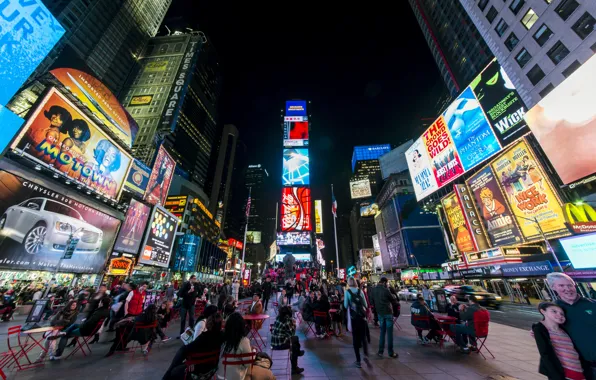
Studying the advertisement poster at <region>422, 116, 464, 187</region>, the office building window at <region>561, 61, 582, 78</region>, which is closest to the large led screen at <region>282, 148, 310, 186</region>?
the advertisement poster at <region>422, 116, 464, 187</region>

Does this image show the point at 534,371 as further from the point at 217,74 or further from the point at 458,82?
the point at 217,74

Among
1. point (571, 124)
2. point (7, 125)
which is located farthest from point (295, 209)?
point (7, 125)

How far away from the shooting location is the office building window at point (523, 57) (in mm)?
26969

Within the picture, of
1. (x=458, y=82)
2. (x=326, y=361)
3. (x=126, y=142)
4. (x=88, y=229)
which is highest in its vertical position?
(x=458, y=82)

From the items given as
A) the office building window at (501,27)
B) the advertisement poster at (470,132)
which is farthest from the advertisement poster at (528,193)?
the office building window at (501,27)

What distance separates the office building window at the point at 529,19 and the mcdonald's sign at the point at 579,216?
22.2 meters

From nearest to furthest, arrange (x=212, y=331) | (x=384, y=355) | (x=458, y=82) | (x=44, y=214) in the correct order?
(x=212, y=331) < (x=384, y=355) < (x=44, y=214) < (x=458, y=82)

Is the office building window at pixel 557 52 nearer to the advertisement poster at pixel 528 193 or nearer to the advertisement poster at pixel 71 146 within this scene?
the advertisement poster at pixel 528 193

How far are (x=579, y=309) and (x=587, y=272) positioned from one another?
27.1m

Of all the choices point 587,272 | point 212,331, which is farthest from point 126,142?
point 587,272

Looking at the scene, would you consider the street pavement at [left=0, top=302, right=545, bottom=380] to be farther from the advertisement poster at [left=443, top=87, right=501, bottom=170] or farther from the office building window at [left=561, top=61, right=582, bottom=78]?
the office building window at [left=561, top=61, right=582, bottom=78]

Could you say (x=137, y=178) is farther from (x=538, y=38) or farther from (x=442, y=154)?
(x=538, y=38)

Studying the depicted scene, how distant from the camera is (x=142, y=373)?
4.90 metres

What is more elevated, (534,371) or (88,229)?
(88,229)
